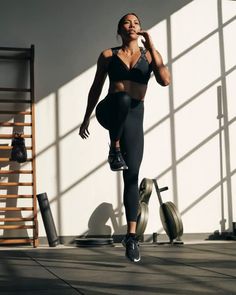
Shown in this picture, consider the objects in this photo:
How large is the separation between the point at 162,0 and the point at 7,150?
234cm

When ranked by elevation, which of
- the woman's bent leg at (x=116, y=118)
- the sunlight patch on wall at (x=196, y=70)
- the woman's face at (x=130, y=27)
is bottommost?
the woman's bent leg at (x=116, y=118)

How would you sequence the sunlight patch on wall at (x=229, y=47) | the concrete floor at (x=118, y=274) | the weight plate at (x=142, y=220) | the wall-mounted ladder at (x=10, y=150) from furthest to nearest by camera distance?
1. the sunlight patch on wall at (x=229, y=47)
2. the wall-mounted ladder at (x=10, y=150)
3. the weight plate at (x=142, y=220)
4. the concrete floor at (x=118, y=274)

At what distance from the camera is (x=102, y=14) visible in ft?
19.4

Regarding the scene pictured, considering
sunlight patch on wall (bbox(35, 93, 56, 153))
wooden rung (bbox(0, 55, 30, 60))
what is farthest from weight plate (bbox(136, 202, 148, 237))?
wooden rung (bbox(0, 55, 30, 60))

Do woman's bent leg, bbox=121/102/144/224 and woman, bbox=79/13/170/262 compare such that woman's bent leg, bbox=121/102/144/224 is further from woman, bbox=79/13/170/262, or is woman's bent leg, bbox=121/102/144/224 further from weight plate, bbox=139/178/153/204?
weight plate, bbox=139/178/153/204

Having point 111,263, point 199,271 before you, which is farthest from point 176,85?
point 199,271

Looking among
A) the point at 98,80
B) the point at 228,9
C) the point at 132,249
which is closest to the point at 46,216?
the point at 132,249

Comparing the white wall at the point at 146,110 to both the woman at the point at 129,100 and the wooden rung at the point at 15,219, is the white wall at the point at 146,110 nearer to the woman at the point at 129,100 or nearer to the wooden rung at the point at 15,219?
the wooden rung at the point at 15,219

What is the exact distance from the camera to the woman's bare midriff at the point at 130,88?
3.04 meters

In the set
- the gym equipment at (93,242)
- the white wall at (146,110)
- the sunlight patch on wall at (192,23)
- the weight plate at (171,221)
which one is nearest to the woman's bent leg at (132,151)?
the gym equipment at (93,242)

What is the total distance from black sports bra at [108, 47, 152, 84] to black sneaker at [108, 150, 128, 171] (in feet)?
1.36

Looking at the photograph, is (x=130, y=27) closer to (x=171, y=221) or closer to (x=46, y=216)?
(x=171, y=221)

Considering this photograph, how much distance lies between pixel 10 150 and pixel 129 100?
2.88 meters

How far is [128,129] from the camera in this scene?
304 centimetres
